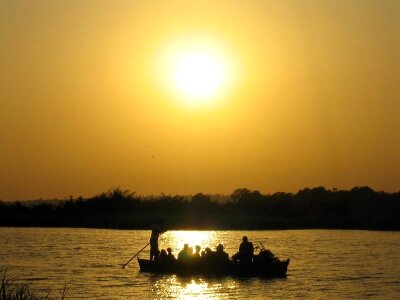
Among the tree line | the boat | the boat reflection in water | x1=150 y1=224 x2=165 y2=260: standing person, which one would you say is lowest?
the boat reflection in water

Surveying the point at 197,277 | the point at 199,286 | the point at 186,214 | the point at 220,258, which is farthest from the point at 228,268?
the point at 186,214

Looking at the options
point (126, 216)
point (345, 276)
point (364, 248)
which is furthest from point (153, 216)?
point (345, 276)

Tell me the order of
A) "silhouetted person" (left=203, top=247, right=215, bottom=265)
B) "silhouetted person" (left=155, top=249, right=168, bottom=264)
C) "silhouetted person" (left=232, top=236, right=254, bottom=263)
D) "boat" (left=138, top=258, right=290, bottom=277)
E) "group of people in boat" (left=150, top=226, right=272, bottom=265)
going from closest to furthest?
1. "boat" (left=138, top=258, right=290, bottom=277)
2. "silhouetted person" (left=232, top=236, right=254, bottom=263)
3. "group of people in boat" (left=150, top=226, right=272, bottom=265)
4. "silhouetted person" (left=203, top=247, right=215, bottom=265)
5. "silhouetted person" (left=155, top=249, right=168, bottom=264)

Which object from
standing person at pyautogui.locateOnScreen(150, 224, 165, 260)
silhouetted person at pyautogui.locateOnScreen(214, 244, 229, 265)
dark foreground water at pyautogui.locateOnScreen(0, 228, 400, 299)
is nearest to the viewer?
dark foreground water at pyautogui.locateOnScreen(0, 228, 400, 299)

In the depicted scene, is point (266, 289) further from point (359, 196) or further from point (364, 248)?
point (359, 196)

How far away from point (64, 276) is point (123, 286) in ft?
12.8

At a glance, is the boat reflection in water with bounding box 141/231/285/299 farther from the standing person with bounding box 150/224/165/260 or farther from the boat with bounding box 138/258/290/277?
the standing person with bounding box 150/224/165/260

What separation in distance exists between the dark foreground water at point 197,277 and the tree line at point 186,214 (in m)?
19.7

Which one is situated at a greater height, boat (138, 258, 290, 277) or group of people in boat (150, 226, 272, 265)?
group of people in boat (150, 226, 272, 265)

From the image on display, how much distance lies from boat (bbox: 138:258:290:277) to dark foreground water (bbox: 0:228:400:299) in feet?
1.70

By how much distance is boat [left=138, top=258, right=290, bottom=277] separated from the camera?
35.9 metres

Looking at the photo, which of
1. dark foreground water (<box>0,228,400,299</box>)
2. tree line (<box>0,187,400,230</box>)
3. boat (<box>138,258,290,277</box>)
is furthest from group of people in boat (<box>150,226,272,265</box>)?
tree line (<box>0,187,400,230</box>)

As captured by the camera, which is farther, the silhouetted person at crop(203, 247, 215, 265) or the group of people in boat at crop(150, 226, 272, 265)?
the silhouetted person at crop(203, 247, 215, 265)

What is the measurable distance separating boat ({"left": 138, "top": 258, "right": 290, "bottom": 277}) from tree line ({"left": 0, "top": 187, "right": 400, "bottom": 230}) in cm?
4344
